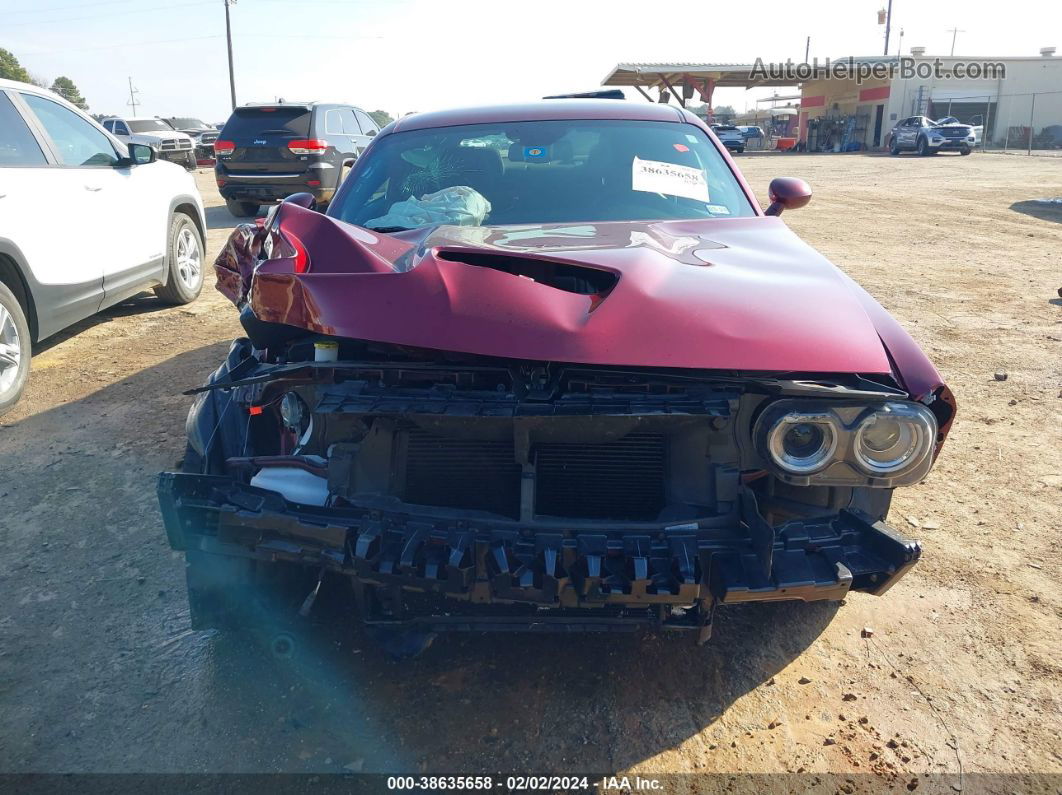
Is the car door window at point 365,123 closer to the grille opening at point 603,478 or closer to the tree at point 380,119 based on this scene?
the tree at point 380,119

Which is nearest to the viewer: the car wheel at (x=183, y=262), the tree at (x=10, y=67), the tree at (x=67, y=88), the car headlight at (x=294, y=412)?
the car headlight at (x=294, y=412)

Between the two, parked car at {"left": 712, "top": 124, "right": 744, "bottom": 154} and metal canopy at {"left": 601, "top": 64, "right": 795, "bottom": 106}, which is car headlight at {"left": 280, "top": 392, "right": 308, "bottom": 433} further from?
metal canopy at {"left": 601, "top": 64, "right": 795, "bottom": 106}

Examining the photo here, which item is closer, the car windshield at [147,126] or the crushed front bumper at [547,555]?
the crushed front bumper at [547,555]

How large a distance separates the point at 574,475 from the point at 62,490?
281 cm

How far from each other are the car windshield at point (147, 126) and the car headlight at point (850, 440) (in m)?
30.4

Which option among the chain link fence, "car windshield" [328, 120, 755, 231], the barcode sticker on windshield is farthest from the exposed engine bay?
the chain link fence

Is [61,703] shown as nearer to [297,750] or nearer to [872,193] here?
[297,750]

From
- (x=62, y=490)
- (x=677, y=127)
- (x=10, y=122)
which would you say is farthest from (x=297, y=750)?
(x=10, y=122)

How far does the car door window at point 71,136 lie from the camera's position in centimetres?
536

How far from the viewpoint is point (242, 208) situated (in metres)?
13.0

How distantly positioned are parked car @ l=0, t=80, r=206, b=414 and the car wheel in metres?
0.09

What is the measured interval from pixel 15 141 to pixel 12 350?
1431 millimetres

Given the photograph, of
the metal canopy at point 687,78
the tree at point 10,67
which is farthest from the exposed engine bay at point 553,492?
the tree at point 10,67

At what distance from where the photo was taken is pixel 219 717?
2.29 m
